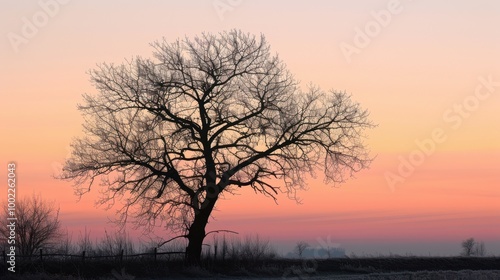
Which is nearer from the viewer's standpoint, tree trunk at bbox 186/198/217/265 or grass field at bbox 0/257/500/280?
grass field at bbox 0/257/500/280

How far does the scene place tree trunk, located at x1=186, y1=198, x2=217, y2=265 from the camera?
4134cm

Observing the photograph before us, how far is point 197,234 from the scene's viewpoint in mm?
41500

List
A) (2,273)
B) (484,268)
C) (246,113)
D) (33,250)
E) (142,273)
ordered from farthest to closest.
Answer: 1. (33,250)
2. (484,268)
3. (246,113)
4. (142,273)
5. (2,273)

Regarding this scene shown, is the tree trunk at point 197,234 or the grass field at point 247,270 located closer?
the grass field at point 247,270

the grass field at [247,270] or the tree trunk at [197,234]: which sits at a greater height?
the tree trunk at [197,234]

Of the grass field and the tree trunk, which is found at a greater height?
the tree trunk

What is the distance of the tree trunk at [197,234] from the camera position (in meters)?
41.3

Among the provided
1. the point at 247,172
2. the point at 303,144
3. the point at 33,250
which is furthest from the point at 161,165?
the point at 33,250

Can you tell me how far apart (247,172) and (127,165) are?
637cm

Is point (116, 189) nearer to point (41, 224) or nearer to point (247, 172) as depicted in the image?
point (247, 172)

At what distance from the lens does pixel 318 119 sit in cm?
4262

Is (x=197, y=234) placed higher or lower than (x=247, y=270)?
higher

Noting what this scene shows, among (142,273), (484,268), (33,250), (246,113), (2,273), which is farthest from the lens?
(33,250)

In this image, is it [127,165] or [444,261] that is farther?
[444,261]
